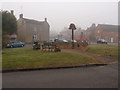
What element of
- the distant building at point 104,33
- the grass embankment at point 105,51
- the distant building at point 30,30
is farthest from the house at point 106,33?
the grass embankment at point 105,51

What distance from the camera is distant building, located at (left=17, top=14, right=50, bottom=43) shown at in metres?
51.2


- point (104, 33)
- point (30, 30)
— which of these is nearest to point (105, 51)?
point (30, 30)

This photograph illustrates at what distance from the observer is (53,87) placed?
574 cm

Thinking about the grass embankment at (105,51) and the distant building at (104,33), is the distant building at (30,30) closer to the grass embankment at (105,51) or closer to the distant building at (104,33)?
the distant building at (104,33)

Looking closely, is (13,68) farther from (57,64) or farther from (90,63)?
(90,63)

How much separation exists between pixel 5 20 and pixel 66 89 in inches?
1322

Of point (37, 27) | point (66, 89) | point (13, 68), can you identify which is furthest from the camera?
point (37, 27)

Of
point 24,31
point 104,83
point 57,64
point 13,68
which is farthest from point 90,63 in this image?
point 24,31

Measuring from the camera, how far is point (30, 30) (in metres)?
52.8

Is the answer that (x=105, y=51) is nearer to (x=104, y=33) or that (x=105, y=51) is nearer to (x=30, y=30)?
(x=30, y=30)

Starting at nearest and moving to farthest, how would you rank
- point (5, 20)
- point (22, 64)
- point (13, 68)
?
point (13, 68) → point (22, 64) → point (5, 20)

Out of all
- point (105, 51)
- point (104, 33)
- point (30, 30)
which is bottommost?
point (105, 51)

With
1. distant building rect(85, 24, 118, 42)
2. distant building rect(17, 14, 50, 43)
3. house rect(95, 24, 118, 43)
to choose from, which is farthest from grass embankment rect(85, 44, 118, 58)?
house rect(95, 24, 118, 43)

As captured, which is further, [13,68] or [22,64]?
[22,64]
